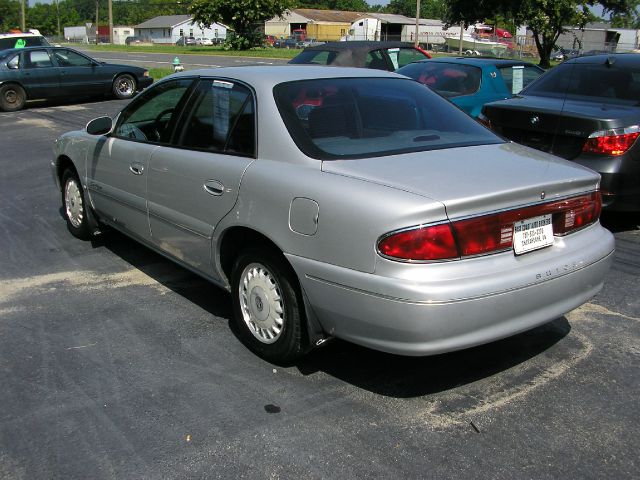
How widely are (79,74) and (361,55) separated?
29.8 ft

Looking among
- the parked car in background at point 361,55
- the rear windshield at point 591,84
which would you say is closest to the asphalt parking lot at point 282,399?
the rear windshield at point 591,84

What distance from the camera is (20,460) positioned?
9.75 feet

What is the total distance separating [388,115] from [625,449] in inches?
87.5

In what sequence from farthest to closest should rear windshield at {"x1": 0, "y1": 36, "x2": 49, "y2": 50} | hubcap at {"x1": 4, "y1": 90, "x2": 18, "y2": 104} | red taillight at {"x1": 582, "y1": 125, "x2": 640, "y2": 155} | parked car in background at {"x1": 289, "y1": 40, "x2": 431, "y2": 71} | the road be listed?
the road < rear windshield at {"x1": 0, "y1": 36, "x2": 49, "y2": 50} < hubcap at {"x1": 4, "y1": 90, "x2": 18, "y2": 104} < parked car in background at {"x1": 289, "y1": 40, "x2": 431, "y2": 71} < red taillight at {"x1": 582, "y1": 125, "x2": 640, "y2": 155}

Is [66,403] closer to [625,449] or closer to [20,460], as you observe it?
[20,460]

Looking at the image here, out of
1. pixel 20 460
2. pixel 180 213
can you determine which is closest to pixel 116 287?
pixel 180 213

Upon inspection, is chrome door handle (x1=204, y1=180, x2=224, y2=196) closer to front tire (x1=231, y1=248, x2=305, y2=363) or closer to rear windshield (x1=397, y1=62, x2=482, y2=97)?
front tire (x1=231, y1=248, x2=305, y2=363)

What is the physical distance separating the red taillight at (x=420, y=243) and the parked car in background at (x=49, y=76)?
1619 centimetres

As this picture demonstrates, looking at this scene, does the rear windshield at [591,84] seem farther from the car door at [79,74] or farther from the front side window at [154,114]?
the car door at [79,74]

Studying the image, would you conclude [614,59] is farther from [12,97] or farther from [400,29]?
[400,29]

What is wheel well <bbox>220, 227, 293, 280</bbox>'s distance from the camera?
3.72 metres

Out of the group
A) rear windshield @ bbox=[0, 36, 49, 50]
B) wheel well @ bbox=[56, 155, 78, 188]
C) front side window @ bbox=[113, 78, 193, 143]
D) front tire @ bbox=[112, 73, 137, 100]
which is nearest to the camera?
front side window @ bbox=[113, 78, 193, 143]

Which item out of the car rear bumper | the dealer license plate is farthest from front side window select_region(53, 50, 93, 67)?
the dealer license plate

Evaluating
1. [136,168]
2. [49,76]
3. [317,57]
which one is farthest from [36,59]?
[136,168]
